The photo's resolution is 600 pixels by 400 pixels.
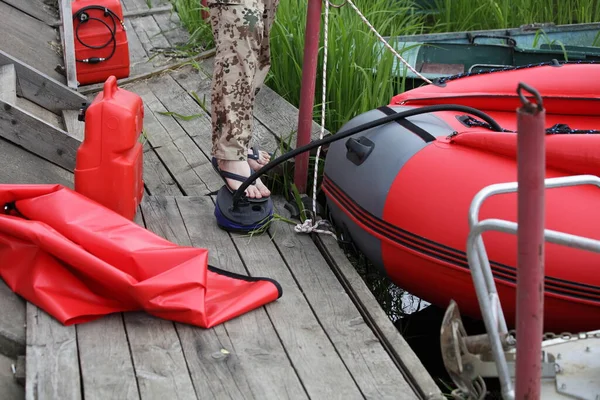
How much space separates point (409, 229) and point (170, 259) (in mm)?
777

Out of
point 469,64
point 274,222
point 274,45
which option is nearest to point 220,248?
point 274,222

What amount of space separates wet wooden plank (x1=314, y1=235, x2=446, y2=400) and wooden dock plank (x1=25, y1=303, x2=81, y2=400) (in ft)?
2.99

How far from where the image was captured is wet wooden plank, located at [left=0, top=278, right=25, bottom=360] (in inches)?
104

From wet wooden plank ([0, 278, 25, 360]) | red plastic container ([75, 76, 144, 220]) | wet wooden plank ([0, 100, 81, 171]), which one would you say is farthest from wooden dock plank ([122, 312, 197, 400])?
Answer: wet wooden plank ([0, 100, 81, 171])

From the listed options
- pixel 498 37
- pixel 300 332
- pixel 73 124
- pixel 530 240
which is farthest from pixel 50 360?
pixel 498 37

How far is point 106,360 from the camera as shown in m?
2.54

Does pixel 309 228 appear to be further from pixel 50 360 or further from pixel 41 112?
pixel 41 112

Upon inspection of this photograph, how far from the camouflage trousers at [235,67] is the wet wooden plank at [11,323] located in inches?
34.5

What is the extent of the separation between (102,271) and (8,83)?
1.91 meters

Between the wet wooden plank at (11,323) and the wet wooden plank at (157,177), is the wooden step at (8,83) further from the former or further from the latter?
the wet wooden plank at (11,323)

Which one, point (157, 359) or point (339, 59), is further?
point (339, 59)

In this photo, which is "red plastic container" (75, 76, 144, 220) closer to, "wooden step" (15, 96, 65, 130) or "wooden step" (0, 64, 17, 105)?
"wooden step" (0, 64, 17, 105)

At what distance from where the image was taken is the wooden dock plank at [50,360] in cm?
239

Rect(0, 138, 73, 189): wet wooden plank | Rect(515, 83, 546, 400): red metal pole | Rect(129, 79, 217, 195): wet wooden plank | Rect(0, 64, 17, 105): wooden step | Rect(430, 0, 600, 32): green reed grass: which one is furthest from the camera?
Rect(430, 0, 600, 32): green reed grass
